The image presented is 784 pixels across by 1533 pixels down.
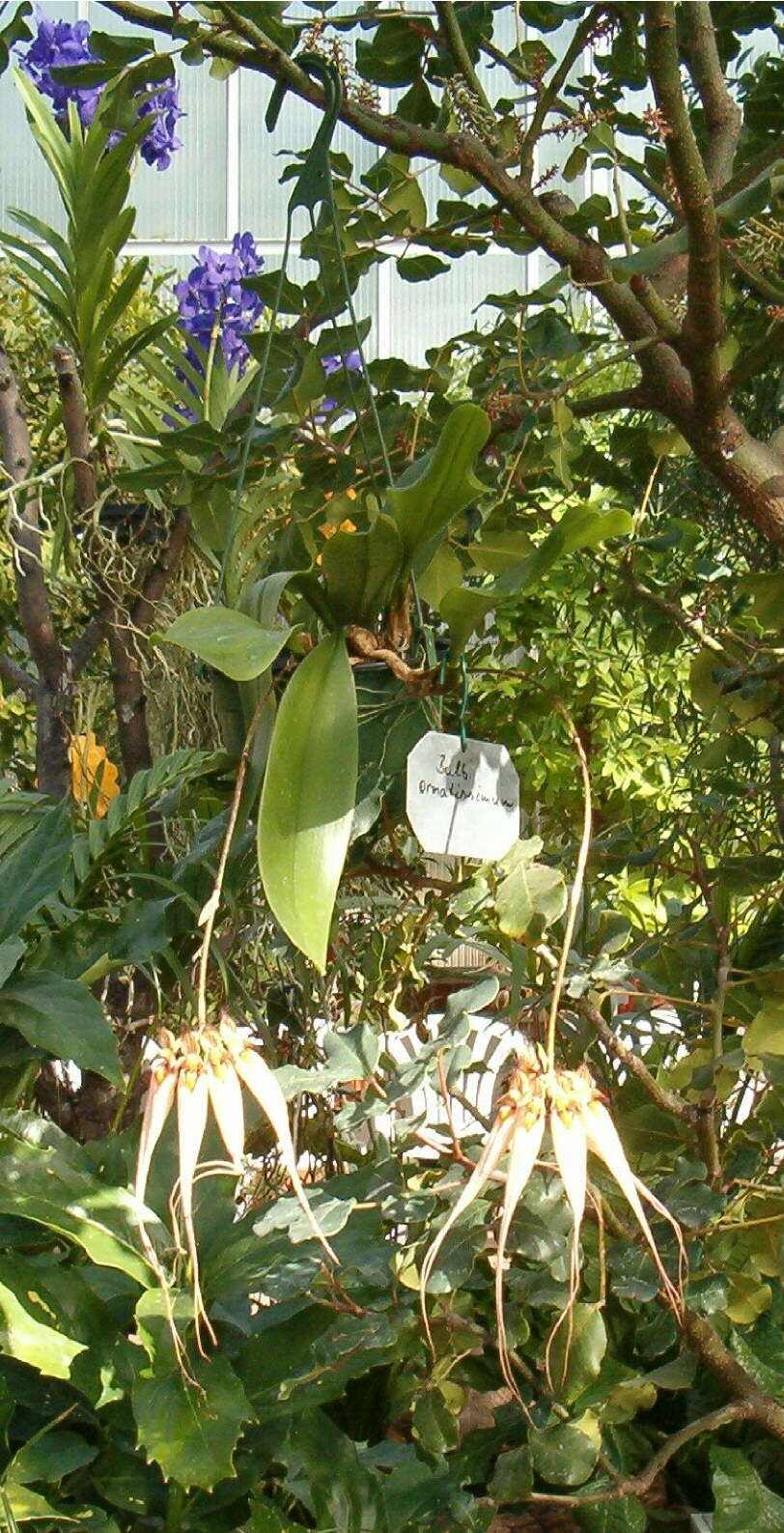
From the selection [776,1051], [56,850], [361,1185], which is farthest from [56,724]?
[776,1051]

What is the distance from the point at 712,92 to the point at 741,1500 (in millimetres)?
822

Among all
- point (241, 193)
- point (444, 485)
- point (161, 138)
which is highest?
point (241, 193)

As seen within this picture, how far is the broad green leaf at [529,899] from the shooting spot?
0.60 m

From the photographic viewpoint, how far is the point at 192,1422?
68 cm

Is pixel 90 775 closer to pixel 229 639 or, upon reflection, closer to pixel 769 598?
pixel 769 598

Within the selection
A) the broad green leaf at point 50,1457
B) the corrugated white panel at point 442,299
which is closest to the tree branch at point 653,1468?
the broad green leaf at point 50,1457

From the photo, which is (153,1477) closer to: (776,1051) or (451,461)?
(776,1051)

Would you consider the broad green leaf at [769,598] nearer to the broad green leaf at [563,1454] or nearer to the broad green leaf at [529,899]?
the broad green leaf at [529,899]

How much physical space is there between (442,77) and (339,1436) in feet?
2.68

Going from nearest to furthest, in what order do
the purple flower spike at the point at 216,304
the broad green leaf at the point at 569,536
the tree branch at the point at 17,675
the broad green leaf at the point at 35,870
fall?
the broad green leaf at the point at 569,536, the broad green leaf at the point at 35,870, the tree branch at the point at 17,675, the purple flower spike at the point at 216,304

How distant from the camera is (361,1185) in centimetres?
75

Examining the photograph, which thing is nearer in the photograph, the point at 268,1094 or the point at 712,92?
the point at 268,1094

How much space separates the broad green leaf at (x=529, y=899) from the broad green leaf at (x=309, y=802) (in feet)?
0.54

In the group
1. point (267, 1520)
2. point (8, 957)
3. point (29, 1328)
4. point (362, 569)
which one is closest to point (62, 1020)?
point (8, 957)
